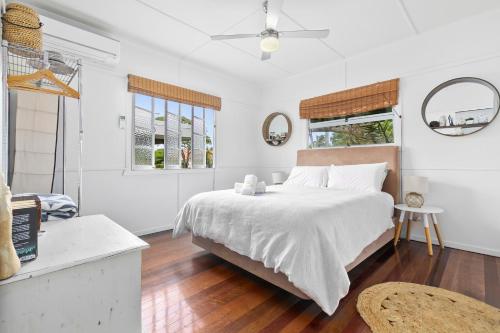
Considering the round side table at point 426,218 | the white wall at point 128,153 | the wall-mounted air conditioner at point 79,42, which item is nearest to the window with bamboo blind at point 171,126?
the white wall at point 128,153

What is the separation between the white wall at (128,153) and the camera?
2.86 meters

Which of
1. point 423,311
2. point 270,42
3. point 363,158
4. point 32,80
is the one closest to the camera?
point 32,80

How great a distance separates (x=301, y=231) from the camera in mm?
1621

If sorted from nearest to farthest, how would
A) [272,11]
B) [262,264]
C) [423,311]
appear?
[423,311]
[262,264]
[272,11]

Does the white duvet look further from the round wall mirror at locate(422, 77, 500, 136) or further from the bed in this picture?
the round wall mirror at locate(422, 77, 500, 136)

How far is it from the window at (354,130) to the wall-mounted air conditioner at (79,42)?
314cm

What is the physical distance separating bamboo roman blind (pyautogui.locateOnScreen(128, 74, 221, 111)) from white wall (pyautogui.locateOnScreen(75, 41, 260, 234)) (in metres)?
0.11

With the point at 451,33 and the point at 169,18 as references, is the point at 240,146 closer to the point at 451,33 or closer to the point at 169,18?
the point at 169,18

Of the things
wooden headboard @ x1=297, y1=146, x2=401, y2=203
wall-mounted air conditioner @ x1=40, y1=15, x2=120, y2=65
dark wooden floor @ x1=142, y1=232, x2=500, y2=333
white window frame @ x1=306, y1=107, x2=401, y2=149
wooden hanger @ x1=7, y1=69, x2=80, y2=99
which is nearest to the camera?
wooden hanger @ x1=7, y1=69, x2=80, y2=99

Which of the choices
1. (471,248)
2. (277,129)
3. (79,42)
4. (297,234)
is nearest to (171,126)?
(79,42)

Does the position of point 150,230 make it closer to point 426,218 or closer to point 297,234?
point 297,234

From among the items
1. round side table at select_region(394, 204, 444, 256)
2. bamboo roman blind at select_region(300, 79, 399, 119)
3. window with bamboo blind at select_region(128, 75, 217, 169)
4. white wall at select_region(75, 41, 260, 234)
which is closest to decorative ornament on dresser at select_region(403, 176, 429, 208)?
round side table at select_region(394, 204, 444, 256)

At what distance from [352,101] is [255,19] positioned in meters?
1.89

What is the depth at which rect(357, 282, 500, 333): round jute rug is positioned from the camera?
1441mm
